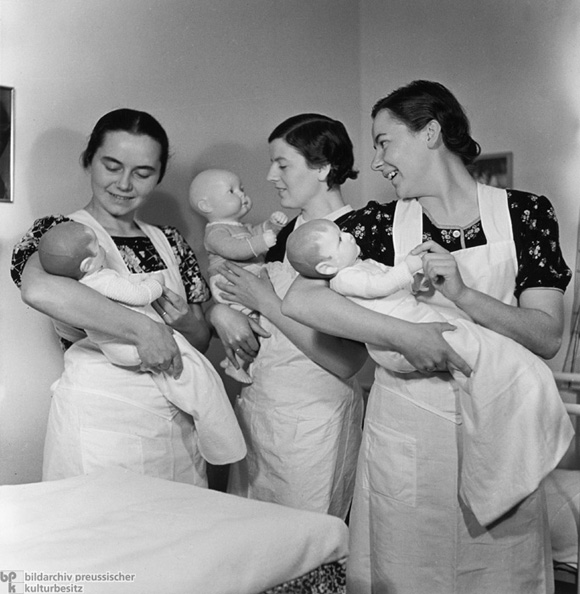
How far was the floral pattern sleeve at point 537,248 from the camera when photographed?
1722 mm

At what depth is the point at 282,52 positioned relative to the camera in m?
3.03

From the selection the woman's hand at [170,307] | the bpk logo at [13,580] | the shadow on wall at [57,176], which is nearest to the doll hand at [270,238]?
the woman's hand at [170,307]

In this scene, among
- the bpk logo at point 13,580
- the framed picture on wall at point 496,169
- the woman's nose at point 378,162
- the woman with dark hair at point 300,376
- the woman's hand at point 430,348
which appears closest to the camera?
the bpk logo at point 13,580

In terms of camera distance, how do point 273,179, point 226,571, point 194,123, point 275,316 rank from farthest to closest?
1. point 194,123
2. point 273,179
3. point 275,316
4. point 226,571

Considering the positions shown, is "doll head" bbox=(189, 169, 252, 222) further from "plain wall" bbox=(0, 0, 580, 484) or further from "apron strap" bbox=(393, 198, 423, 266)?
"apron strap" bbox=(393, 198, 423, 266)

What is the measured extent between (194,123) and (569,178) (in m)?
1.26

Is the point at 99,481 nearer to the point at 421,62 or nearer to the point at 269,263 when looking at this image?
the point at 269,263

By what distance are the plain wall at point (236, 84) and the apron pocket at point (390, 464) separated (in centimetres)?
104

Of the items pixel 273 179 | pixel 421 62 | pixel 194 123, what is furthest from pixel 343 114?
pixel 273 179

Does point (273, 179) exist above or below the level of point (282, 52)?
below

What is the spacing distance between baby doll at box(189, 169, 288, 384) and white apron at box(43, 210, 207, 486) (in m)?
0.29

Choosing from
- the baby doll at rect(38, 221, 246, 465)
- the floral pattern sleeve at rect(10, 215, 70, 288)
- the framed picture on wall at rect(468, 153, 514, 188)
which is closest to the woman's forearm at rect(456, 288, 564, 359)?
the baby doll at rect(38, 221, 246, 465)

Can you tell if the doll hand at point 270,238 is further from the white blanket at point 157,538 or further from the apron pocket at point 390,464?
the white blanket at point 157,538

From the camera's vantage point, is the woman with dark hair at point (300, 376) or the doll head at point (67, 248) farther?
the woman with dark hair at point (300, 376)
